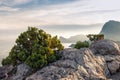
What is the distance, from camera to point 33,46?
58.6m

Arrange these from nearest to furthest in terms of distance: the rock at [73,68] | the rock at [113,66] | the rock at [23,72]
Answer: the rock at [73,68], the rock at [23,72], the rock at [113,66]

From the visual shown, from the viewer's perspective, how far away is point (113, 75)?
61.3 metres

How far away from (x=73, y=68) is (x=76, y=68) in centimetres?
53

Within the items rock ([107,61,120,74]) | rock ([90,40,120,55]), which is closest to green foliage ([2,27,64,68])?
rock ([90,40,120,55])

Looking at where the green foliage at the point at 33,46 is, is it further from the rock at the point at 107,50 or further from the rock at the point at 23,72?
the rock at the point at 107,50

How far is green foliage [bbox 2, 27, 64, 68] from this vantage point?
56625 mm

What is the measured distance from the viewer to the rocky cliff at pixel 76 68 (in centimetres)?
5088

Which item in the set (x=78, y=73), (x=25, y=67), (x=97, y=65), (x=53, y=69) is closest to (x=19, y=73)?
(x=25, y=67)

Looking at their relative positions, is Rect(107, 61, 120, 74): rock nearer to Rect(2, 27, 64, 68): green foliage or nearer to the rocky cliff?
the rocky cliff

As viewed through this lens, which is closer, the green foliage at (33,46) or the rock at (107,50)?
the green foliage at (33,46)

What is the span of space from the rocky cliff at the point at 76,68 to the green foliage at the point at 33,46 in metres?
2.22

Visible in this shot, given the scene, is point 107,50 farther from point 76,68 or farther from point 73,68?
point 73,68

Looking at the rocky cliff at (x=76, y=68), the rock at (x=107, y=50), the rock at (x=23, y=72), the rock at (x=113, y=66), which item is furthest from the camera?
the rock at (x=107, y=50)

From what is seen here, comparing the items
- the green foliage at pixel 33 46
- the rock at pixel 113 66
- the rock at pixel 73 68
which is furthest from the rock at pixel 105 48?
the green foliage at pixel 33 46
